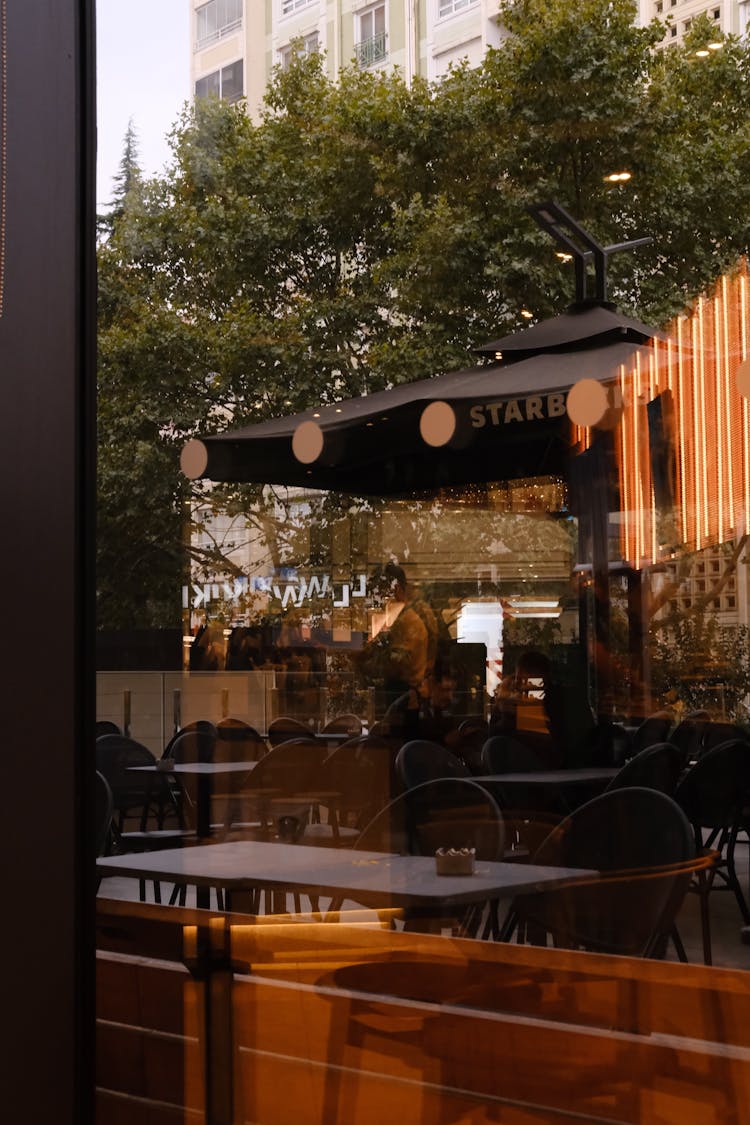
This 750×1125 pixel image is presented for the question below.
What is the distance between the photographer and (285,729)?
189 cm

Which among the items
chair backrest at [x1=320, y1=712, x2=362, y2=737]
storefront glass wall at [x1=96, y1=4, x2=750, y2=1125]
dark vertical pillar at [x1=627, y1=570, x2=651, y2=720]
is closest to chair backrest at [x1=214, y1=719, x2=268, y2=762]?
storefront glass wall at [x1=96, y1=4, x2=750, y2=1125]

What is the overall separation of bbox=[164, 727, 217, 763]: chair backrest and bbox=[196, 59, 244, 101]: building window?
3.15 ft

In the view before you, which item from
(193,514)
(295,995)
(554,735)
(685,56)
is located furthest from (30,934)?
(554,735)

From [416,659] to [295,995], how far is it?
729 millimetres

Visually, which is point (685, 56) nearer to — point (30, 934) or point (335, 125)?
point (335, 125)

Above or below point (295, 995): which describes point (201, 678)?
above

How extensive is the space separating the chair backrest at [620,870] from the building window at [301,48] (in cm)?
145

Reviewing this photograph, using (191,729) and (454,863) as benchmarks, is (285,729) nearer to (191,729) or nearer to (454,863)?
(191,729)

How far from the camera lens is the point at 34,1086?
1.20 m

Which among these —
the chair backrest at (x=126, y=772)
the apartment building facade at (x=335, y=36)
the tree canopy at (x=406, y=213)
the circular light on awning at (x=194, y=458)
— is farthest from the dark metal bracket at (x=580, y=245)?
the chair backrest at (x=126, y=772)

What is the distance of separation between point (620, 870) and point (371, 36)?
1.64 meters

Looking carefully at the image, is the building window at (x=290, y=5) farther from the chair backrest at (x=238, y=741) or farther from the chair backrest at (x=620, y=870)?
the chair backrest at (x=620, y=870)

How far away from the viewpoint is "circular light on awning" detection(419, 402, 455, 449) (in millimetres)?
1846

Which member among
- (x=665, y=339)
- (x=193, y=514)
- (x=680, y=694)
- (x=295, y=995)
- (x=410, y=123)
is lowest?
(x=295, y=995)
